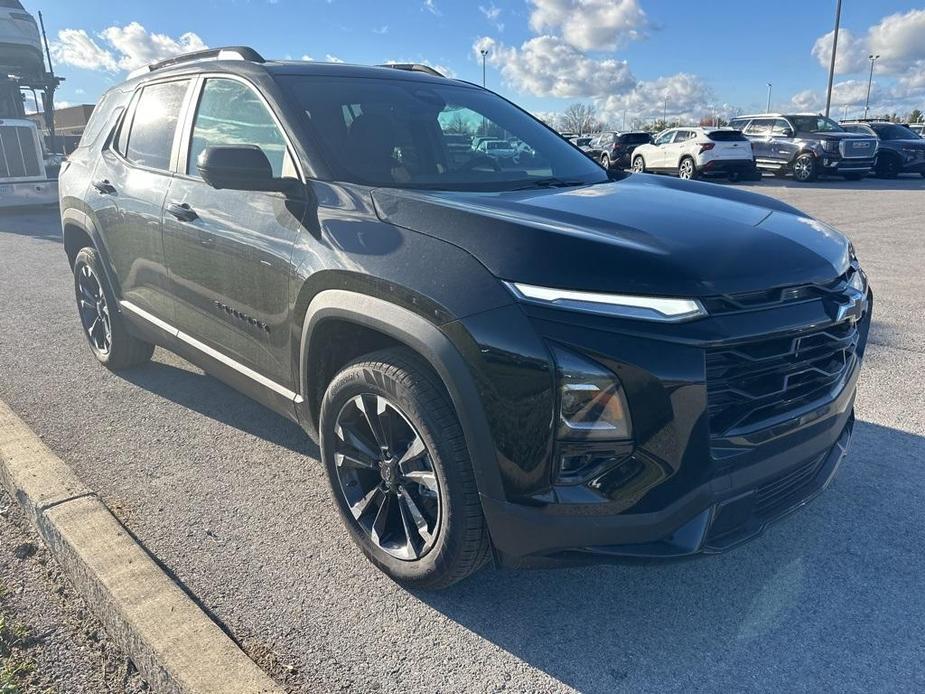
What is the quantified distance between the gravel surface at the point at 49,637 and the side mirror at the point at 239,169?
1624mm

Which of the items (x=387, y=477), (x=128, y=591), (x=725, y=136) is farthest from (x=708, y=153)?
(x=128, y=591)

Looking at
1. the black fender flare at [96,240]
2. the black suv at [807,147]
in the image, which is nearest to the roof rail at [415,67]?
the black fender flare at [96,240]

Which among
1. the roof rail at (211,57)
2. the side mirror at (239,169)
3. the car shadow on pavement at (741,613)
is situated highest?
the roof rail at (211,57)

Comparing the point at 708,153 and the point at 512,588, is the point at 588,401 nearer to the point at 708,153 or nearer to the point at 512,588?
the point at 512,588

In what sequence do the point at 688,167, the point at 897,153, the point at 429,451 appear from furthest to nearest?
1. the point at 897,153
2. the point at 688,167
3. the point at 429,451

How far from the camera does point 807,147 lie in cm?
2036

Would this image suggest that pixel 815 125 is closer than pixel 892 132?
Yes

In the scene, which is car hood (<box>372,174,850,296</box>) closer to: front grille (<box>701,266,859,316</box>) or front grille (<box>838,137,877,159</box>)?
front grille (<box>701,266,859,316</box>)

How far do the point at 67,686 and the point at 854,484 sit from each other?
3.16 metres

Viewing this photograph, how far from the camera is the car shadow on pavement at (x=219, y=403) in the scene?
380cm

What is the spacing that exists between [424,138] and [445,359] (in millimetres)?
1574

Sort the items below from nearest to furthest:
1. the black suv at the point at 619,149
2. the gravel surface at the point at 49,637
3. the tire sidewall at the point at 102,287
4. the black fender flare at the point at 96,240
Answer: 1. the gravel surface at the point at 49,637
2. the black fender flare at the point at 96,240
3. the tire sidewall at the point at 102,287
4. the black suv at the point at 619,149

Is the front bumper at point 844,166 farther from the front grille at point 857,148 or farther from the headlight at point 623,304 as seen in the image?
the headlight at point 623,304

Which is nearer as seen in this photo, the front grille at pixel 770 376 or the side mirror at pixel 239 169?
the front grille at pixel 770 376
